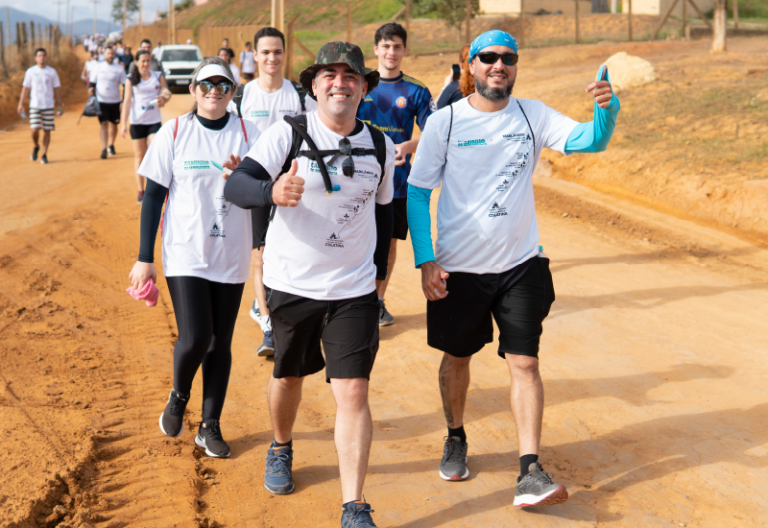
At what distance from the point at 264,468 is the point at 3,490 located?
1382 mm

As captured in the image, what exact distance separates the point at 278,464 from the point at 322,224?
146 cm

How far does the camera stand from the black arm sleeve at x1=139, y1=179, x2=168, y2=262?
400 centimetres

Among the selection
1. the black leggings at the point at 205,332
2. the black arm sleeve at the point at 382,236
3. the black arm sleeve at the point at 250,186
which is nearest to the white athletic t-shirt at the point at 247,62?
the black leggings at the point at 205,332

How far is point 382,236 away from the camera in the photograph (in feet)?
12.7

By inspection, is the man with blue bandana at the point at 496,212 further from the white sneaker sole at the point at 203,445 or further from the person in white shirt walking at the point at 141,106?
the person in white shirt walking at the point at 141,106

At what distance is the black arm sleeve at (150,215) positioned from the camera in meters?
4.00

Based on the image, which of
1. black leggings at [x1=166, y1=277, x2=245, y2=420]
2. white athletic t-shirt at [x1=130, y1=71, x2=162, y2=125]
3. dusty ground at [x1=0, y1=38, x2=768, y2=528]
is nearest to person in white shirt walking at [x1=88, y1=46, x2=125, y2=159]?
white athletic t-shirt at [x1=130, y1=71, x2=162, y2=125]

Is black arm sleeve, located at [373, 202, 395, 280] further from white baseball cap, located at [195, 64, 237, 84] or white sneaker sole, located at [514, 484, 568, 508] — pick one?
white sneaker sole, located at [514, 484, 568, 508]

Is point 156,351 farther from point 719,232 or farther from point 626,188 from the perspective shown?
point 626,188

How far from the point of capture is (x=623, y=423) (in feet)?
16.0

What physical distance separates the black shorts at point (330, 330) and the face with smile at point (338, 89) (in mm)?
890

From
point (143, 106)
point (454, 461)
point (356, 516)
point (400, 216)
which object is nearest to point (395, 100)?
point (400, 216)

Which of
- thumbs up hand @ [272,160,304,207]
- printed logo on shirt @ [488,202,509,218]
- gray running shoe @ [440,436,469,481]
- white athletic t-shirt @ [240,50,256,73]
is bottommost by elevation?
gray running shoe @ [440,436,469,481]

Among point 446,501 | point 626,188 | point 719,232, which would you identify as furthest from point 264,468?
point 626,188
